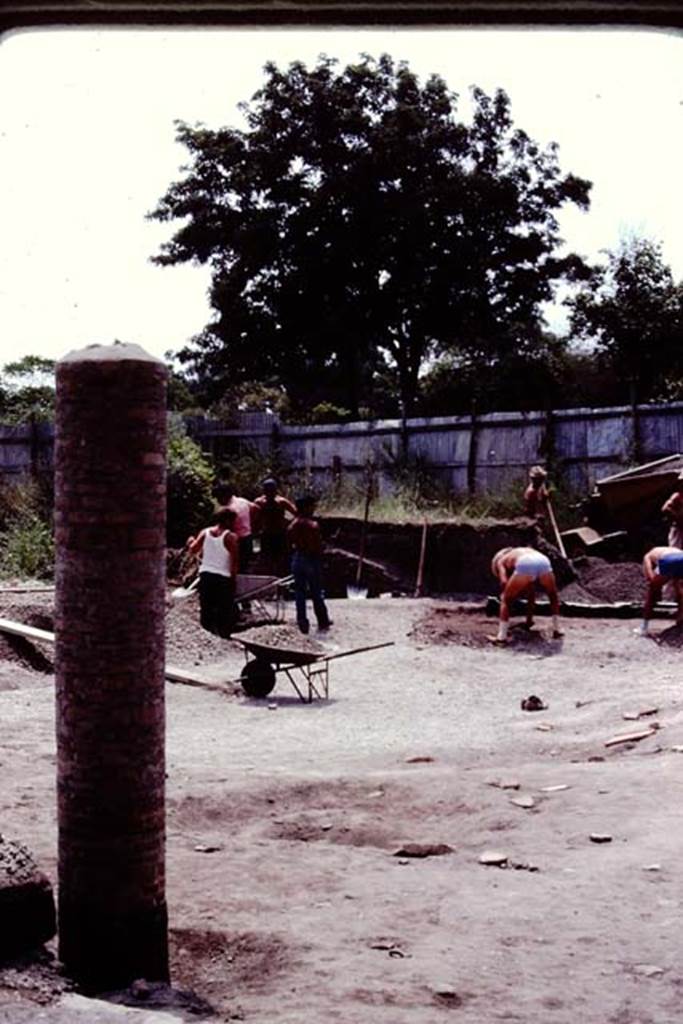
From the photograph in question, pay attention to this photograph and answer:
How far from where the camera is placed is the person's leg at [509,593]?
12.2 meters

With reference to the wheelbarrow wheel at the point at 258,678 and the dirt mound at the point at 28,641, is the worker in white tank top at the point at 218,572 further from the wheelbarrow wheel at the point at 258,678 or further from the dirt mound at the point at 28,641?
the wheelbarrow wheel at the point at 258,678

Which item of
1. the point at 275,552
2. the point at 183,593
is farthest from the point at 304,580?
the point at 275,552

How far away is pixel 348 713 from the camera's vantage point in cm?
993

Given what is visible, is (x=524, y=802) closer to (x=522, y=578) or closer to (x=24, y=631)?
(x=522, y=578)

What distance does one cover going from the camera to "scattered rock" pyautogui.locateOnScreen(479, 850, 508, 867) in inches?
236

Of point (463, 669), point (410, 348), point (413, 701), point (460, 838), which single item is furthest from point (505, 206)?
point (460, 838)

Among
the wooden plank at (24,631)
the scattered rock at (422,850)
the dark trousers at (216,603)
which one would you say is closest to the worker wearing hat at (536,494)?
the dark trousers at (216,603)

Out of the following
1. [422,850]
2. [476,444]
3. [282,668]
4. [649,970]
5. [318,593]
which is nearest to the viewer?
[649,970]

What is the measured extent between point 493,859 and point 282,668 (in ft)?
14.3

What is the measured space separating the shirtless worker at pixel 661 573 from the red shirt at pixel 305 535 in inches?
122

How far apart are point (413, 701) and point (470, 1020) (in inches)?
252

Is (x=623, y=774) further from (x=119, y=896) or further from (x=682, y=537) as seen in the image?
(x=682, y=537)

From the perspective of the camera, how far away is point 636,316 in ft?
63.1

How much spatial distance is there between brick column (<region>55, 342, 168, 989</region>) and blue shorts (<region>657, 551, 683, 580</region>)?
8.52 meters
